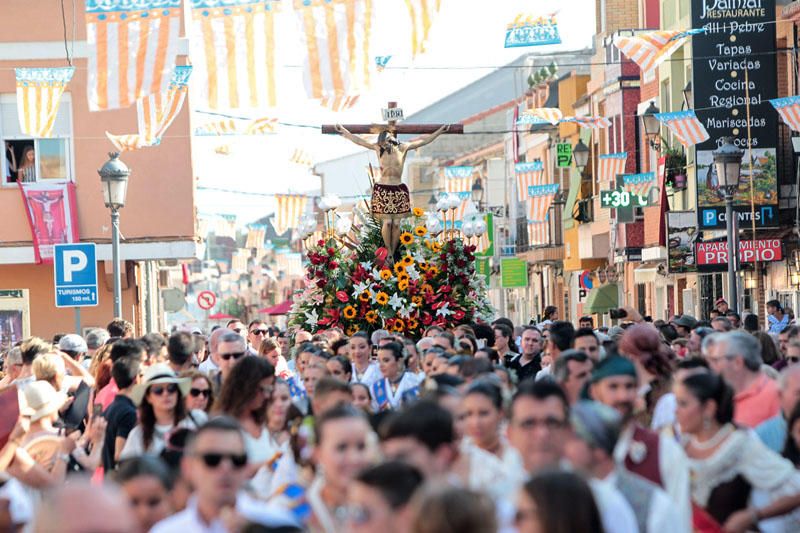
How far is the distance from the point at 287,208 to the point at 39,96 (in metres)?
26.1

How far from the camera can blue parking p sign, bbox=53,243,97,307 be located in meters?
19.6

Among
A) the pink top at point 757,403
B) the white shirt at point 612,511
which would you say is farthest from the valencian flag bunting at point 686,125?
the white shirt at point 612,511

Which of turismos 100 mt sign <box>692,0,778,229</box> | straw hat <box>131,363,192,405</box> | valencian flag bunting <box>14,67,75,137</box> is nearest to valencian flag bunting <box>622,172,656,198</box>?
turismos 100 mt sign <box>692,0,778,229</box>

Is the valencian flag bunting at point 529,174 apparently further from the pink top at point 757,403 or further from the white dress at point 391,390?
the pink top at point 757,403

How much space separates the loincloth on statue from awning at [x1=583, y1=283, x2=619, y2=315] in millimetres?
24361

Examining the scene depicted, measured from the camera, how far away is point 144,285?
36844mm

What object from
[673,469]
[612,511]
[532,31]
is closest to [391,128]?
[532,31]

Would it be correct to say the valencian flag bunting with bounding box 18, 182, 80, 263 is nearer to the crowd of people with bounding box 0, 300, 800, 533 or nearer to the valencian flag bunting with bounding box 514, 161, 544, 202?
the crowd of people with bounding box 0, 300, 800, 533

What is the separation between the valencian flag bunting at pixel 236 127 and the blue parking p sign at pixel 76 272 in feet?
43.9

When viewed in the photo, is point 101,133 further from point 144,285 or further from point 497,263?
point 497,263

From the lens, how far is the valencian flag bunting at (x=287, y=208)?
4962cm

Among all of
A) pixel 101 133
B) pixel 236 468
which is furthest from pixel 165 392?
pixel 101 133

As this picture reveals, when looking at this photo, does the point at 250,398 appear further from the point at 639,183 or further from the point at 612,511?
the point at 639,183

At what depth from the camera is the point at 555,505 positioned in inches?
198
